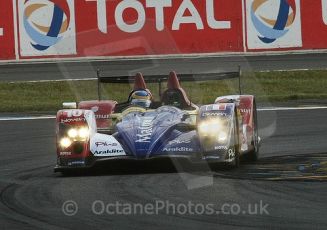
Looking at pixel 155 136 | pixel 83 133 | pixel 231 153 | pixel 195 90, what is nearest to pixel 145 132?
pixel 155 136

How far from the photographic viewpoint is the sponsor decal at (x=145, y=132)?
12.2 meters

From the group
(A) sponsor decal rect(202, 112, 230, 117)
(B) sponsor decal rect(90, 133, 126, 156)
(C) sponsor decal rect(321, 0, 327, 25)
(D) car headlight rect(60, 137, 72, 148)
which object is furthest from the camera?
(C) sponsor decal rect(321, 0, 327, 25)

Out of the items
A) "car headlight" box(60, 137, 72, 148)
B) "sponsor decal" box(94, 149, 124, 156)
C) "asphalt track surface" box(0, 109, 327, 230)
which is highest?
"car headlight" box(60, 137, 72, 148)

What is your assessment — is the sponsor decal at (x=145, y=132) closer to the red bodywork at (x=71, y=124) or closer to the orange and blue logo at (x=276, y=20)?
the red bodywork at (x=71, y=124)

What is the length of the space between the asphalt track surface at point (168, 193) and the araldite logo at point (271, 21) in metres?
11.7

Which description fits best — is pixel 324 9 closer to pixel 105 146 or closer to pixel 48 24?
pixel 48 24

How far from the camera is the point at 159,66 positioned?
27172 mm

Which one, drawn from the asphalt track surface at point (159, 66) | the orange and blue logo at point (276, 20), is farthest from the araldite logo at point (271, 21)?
the asphalt track surface at point (159, 66)

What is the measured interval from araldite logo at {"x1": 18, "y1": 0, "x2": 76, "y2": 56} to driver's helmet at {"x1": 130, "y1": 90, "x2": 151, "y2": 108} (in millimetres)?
12767

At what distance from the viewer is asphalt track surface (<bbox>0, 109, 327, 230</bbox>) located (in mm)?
8938

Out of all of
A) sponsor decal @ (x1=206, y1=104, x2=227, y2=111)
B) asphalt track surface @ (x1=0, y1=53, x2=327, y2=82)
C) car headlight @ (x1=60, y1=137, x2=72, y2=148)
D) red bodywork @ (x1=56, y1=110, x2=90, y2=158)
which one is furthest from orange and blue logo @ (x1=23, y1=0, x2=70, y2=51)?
car headlight @ (x1=60, y1=137, x2=72, y2=148)

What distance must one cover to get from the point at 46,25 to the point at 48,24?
6 centimetres

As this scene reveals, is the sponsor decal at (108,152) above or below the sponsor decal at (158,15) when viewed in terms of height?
below

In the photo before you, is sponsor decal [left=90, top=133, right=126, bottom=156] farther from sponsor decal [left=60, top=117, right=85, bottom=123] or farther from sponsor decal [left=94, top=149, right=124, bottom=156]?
sponsor decal [left=60, top=117, right=85, bottom=123]
